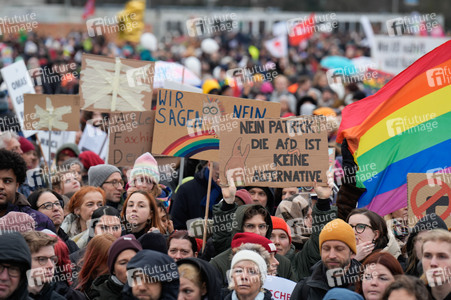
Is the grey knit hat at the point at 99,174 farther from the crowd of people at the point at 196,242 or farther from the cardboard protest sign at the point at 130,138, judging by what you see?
the cardboard protest sign at the point at 130,138

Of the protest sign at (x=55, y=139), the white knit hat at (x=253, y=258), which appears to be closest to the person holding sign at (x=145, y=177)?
the white knit hat at (x=253, y=258)

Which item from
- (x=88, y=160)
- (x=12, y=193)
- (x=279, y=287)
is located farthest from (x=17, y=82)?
(x=279, y=287)

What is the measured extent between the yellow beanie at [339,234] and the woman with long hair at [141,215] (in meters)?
1.50

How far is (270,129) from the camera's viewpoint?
7191 mm

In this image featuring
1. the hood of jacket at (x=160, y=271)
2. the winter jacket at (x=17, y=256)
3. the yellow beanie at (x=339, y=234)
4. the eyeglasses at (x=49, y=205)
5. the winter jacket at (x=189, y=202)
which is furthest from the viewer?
the winter jacket at (x=189, y=202)

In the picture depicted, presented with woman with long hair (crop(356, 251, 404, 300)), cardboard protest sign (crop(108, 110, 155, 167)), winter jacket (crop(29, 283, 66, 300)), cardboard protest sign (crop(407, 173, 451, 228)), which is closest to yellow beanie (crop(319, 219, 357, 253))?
woman with long hair (crop(356, 251, 404, 300))

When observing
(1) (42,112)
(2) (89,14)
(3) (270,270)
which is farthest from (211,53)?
(3) (270,270)

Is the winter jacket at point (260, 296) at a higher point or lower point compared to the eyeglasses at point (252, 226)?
lower

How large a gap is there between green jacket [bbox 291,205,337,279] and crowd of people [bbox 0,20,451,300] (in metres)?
0.01

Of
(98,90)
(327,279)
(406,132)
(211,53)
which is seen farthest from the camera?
(211,53)

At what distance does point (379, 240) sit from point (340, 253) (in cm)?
69

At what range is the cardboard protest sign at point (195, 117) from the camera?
7965 millimetres

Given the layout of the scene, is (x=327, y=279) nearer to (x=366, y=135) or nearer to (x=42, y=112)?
(x=366, y=135)

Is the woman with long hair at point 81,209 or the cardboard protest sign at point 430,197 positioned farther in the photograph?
the woman with long hair at point 81,209
